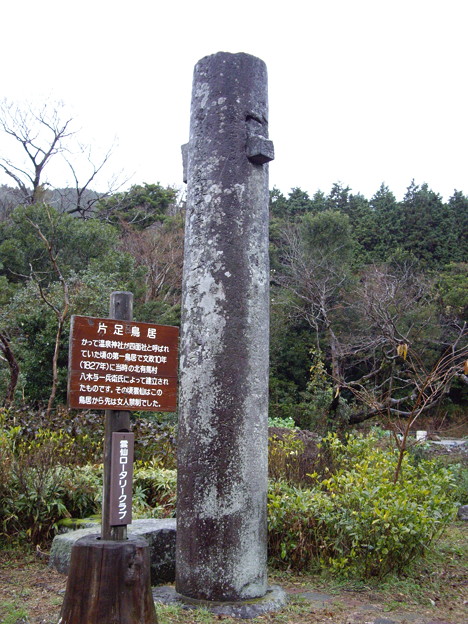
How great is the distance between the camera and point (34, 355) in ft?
38.6

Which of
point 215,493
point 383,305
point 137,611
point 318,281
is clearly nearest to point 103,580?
point 137,611

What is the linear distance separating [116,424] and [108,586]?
0.87m

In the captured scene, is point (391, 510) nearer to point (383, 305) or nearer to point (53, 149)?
point (383, 305)

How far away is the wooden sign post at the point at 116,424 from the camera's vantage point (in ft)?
10.0

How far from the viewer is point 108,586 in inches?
120

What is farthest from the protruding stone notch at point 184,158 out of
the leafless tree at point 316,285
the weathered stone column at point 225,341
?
the leafless tree at point 316,285

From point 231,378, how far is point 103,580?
1.44 m

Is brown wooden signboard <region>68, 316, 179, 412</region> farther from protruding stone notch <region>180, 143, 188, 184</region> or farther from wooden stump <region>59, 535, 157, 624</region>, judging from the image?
protruding stone notch <region>180, 143, 188, 184</region>

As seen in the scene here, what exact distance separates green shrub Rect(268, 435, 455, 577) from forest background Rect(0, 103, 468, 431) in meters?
7.42

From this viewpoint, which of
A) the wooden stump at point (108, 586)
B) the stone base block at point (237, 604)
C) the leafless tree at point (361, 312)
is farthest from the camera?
the leafless tree at point (361, 312)

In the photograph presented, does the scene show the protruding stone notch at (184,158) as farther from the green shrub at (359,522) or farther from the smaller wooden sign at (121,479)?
the green shrub at (359,522)

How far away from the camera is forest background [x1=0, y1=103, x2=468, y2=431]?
13016mm

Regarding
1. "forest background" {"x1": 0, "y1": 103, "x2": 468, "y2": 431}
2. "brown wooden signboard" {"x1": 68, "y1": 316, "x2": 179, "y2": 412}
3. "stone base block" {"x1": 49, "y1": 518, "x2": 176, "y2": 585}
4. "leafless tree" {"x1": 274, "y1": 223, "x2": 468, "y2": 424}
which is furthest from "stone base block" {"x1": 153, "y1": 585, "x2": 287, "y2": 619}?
"leafless tree" {"x1": 274, "y1": 223, "x2": 468, "y2": 424}

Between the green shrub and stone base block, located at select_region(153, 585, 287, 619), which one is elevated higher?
the green shrub
